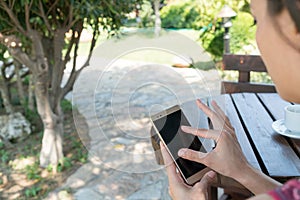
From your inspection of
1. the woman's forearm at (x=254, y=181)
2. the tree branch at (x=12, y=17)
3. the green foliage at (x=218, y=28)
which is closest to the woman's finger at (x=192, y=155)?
the woman's forearm at (x=254, y=181)

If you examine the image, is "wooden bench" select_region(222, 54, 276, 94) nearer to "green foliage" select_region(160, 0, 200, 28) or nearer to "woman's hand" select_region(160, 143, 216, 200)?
"woman's hand" select_region(160, 143, 216, 200)

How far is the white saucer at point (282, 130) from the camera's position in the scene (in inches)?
49.7

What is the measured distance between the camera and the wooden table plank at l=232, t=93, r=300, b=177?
3.49 feet

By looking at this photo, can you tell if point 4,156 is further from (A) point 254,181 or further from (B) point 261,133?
(A) point 254,181

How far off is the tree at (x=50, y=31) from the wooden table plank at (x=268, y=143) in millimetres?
1013

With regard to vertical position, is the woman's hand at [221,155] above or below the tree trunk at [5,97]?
above

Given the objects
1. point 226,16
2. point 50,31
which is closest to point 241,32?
point 226,16

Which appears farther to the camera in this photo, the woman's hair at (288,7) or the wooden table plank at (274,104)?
the wooden table plank at (274,104)

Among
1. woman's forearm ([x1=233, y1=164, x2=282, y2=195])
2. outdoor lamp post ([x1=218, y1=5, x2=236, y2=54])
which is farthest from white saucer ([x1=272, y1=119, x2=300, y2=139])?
outdoor lamp post ([x1=218, y1=5, x2=236, y2=54])

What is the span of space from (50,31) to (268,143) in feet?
6.20

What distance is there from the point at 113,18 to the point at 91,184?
1181 mm

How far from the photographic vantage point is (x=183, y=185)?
2.81 feet

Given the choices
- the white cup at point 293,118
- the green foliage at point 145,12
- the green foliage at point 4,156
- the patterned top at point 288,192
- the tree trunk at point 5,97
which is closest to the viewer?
the patterned top at point 288,192

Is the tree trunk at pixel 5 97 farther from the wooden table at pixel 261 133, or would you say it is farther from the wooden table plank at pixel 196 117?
the wooden table plank at pixel 196 117
